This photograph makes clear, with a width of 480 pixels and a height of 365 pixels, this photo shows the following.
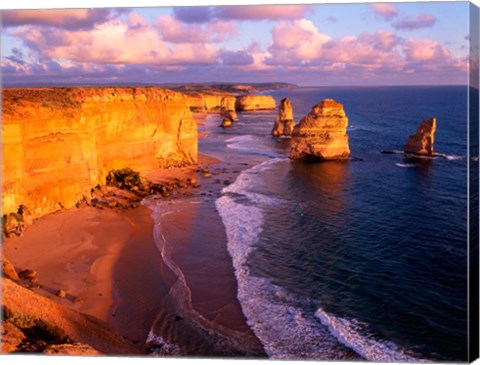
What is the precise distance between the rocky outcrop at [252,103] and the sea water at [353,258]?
76780 mm

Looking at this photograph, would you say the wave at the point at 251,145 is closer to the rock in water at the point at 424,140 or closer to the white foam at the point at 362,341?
the rock in water at the point at 424,140

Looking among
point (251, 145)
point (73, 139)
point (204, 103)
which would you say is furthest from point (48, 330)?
point (204, 103)

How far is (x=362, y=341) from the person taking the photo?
1520cm

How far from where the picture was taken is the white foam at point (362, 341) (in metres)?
14.4

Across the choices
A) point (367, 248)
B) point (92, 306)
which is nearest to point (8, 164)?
point (92, 306)

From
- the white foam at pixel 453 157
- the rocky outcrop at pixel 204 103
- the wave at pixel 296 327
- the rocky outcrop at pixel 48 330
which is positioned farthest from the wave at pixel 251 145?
the rocky outcrop at pixel 204 103

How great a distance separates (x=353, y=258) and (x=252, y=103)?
332 ft

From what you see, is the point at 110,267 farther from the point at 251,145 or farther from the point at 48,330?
the point at 251,145

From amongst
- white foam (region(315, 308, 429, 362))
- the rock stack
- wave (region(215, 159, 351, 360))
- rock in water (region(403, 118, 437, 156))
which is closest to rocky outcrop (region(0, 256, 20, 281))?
wave (region(215, 159, 351, 360))

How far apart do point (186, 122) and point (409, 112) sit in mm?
65465

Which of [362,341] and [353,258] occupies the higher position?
→ [353,258]

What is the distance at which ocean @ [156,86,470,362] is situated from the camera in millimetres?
15422

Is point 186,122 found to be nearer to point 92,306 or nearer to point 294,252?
point 294,252

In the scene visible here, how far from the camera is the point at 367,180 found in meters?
38.8
